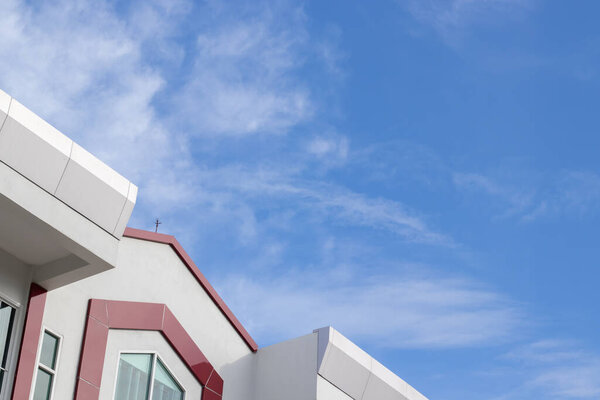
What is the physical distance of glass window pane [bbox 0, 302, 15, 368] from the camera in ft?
51.9

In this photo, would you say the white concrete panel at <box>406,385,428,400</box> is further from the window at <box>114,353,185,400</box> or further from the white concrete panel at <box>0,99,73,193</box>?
the white concrete panel at <box>0,99,73,193</box>

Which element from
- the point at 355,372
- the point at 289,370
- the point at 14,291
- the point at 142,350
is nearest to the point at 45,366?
the point at 14,291

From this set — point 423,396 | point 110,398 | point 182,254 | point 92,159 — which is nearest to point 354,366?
point 423,396

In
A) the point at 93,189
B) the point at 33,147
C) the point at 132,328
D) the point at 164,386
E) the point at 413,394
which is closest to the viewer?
the point at 33,147

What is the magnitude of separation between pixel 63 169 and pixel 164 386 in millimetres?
6926

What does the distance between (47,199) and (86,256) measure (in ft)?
5.04

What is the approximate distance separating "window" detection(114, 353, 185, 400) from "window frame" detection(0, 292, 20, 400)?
302 centimetres

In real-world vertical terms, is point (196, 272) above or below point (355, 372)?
above

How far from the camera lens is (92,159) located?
1602 cm

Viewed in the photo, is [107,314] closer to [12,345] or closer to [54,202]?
[12,345]

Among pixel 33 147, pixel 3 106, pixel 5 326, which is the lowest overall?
pixel 5 326

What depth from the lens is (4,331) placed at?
52.5 ft

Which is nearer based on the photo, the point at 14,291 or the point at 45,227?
the point at 45,227

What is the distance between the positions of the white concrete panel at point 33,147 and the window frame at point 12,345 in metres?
2.73
